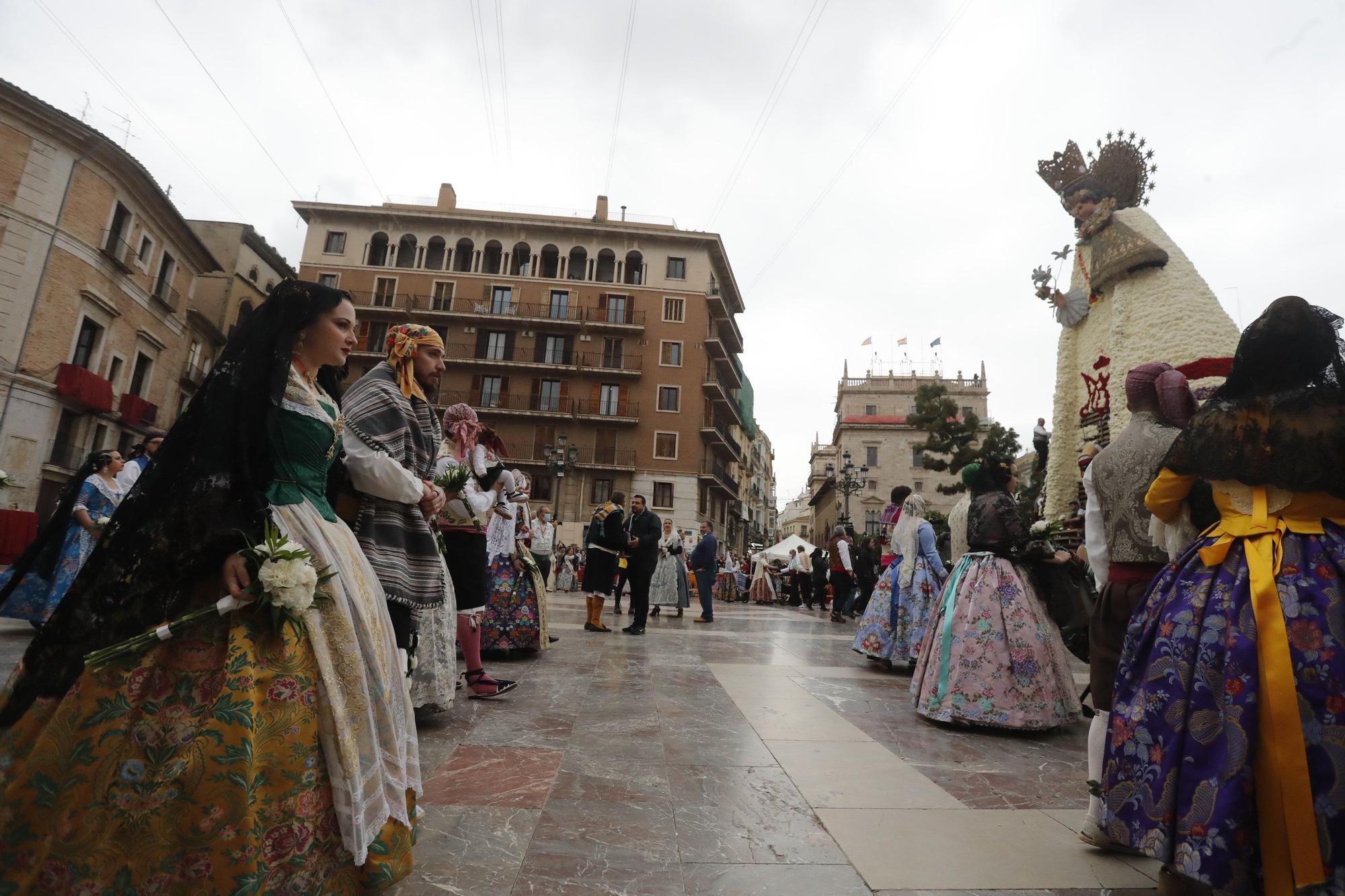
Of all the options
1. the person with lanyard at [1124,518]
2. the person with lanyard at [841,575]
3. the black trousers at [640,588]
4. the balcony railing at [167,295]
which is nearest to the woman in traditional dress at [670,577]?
the person with lanyard at [841,575]

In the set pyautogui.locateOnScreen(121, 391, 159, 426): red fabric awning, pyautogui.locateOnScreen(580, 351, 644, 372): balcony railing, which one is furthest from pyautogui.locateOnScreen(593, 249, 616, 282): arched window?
pyautogui.locateOnScreen(121, 391, 159, 426): red fabric awning

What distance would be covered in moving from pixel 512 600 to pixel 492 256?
31.3 m

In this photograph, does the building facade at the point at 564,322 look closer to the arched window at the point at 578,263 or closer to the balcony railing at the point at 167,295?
the arched window at the point at 578,263

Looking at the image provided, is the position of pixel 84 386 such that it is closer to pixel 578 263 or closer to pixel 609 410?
pixel 609 410

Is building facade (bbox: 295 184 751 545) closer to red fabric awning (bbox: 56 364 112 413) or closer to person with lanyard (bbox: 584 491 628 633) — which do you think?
red fabric awning (bbox: 56 364 112 413)

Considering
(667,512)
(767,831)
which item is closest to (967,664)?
(767,831)

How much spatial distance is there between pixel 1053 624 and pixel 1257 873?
2.67 metres

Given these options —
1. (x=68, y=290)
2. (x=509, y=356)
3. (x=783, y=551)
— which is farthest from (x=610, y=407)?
(x=68, y=290)

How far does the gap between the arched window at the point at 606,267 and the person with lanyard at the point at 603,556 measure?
2690 cm

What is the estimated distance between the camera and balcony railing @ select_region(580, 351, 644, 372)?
3259 cm

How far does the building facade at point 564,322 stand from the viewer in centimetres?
3178

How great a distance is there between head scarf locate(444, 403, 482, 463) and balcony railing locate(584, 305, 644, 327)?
28.9m

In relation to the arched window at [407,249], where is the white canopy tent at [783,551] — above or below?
below

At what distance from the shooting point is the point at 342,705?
5.47ft
